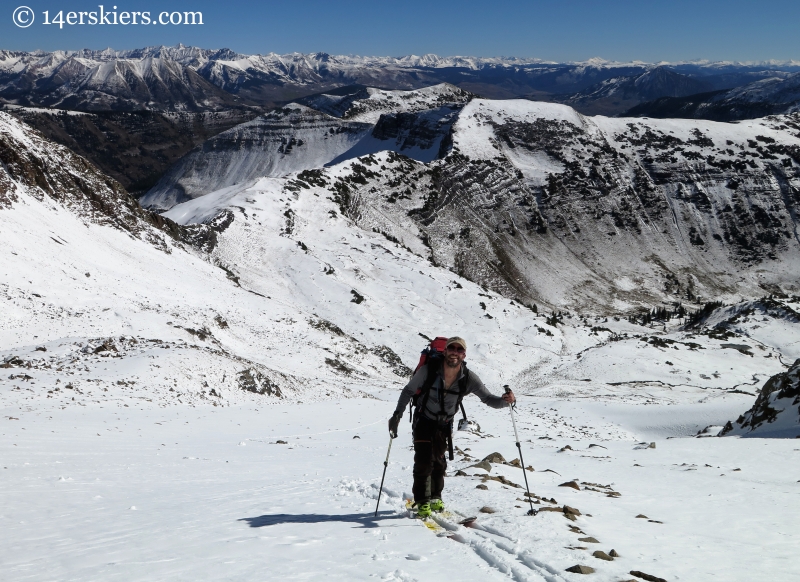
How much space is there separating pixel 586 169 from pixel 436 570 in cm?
13206

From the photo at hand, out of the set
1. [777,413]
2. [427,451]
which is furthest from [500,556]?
[777,413]

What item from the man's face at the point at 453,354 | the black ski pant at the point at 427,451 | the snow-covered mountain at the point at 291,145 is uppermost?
the snow-covered mountain at the point at 291,145

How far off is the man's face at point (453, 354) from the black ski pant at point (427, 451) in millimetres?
1002

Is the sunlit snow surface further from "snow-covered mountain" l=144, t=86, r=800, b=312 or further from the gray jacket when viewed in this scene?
"snow-covered mountain" l=144, t=86, r=800, b=312

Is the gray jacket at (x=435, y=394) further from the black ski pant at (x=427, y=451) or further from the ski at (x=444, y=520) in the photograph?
Result: the ski at (x=444, y=520)

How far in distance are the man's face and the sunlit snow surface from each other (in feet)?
7.52

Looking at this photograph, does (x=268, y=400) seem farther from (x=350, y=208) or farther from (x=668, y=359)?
(x=350, y=208)

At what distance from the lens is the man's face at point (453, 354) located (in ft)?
26.1

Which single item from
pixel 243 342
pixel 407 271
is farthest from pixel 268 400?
pixel 407 271

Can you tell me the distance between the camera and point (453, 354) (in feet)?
26.2

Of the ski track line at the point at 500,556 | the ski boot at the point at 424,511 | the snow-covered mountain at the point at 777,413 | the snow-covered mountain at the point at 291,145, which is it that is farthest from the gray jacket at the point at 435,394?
the snow-covered mountain at the point at 291,145

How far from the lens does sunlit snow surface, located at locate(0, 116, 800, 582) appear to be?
6.50m

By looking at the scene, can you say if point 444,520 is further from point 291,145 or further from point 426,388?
point 291,145

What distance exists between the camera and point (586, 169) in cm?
12706
